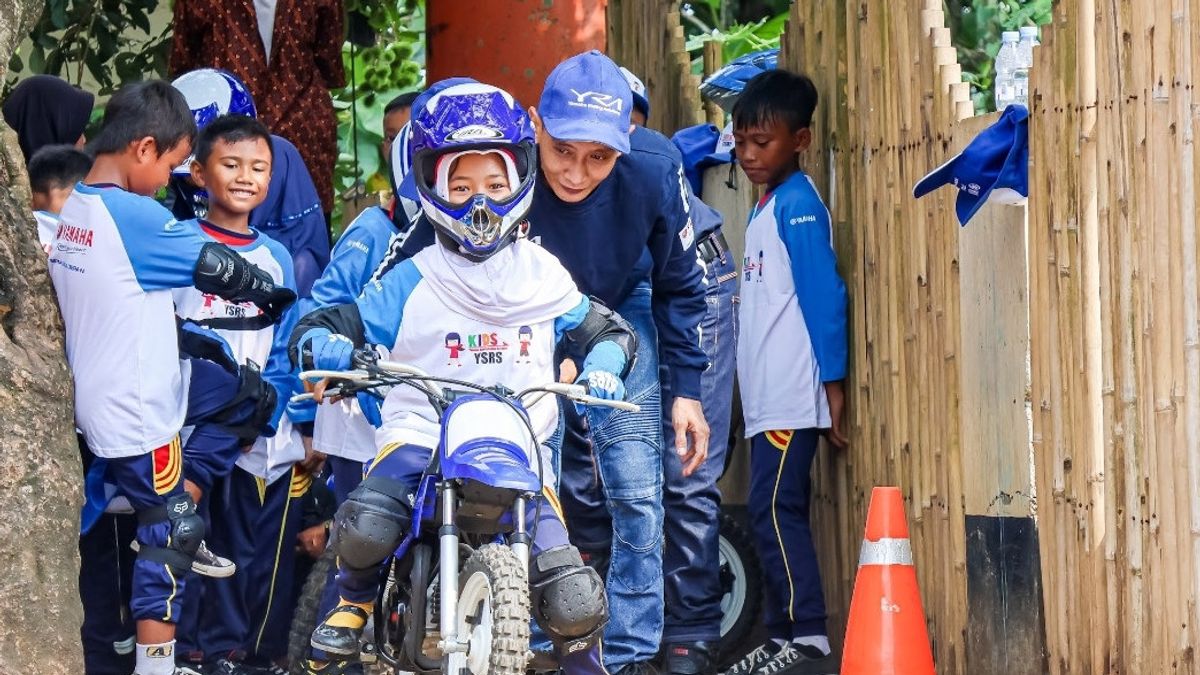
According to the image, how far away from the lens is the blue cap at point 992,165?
6461 millimetres

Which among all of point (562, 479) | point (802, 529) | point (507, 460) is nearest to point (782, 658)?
point (802, 529)

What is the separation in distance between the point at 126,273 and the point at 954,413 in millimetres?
2855

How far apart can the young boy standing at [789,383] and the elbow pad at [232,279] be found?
82.0 inches

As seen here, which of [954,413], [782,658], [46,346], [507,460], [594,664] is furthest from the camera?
[782,658]

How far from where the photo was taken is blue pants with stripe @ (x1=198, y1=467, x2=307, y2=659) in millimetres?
7535

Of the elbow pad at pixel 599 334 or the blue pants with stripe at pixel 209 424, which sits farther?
the blue pants with stripe at pixel 209 424

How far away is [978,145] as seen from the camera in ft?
21.3

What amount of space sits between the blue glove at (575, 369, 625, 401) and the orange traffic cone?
1504 millimetres

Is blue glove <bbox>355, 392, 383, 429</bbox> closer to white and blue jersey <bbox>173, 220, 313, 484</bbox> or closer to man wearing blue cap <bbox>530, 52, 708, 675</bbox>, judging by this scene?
man wearing blue cap <bbox>530, 52, 708, 675</bbox>

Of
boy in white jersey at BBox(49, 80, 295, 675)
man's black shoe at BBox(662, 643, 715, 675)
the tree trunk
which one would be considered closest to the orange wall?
boy in white jersey at BBox(49, 80, 295, 675)

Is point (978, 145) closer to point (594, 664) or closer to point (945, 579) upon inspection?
point (945, 579)

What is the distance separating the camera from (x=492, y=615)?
496cm

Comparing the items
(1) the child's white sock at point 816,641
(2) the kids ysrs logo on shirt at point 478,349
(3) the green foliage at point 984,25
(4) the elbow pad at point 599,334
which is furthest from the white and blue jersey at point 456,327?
(3) the green foliage at point 984,25

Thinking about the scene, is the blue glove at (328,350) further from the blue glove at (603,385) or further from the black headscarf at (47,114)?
the black headscarf at (47,114)
